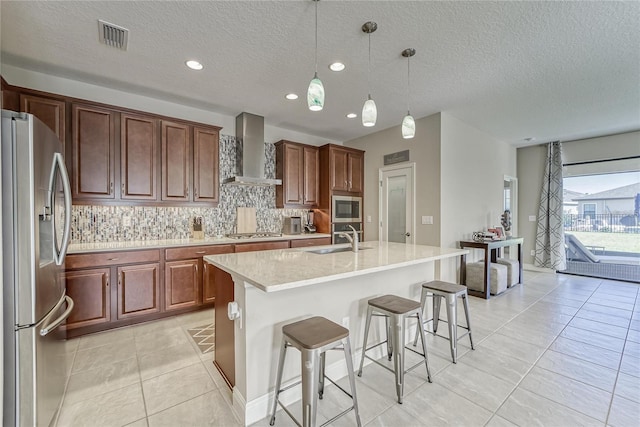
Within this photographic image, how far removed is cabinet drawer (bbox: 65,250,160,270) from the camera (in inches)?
104

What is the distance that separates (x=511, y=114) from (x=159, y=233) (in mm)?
5495

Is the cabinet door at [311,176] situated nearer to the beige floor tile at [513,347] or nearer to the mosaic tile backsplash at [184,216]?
the mosaic tile backsplash at [184,216]

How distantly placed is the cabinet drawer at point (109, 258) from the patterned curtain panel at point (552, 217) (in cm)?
730

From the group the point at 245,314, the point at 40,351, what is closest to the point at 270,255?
the point at 245,314

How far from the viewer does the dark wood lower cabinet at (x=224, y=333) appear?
1.89 meters

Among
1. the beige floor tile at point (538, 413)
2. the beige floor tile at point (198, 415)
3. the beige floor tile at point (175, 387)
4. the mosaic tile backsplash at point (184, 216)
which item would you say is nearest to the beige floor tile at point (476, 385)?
the beige floor tile at point (538, 413)

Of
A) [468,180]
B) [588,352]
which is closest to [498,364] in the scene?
[588,352]

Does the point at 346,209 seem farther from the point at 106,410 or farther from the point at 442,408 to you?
the point at 106,410

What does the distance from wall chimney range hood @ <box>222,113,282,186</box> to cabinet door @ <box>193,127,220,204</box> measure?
0.28 m

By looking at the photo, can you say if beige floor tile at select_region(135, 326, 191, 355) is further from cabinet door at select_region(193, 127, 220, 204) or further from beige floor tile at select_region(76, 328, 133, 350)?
cabinet door at select_region(193, 127, 220, 204)

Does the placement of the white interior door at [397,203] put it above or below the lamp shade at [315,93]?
below

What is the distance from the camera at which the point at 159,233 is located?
3.67 meters

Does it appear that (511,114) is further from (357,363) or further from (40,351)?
(40,351)

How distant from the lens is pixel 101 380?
6.73 feet
